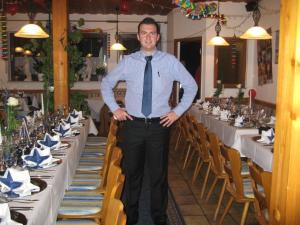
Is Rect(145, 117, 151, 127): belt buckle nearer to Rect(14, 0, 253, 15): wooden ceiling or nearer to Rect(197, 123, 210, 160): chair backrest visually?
Rect(197, 123, 210, 160): chair backrest

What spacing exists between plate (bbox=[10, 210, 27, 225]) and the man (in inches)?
58.9

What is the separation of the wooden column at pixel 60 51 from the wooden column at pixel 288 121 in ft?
16.2

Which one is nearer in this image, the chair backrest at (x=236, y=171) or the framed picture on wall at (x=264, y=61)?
the chair backrest at (x=236, y=171)

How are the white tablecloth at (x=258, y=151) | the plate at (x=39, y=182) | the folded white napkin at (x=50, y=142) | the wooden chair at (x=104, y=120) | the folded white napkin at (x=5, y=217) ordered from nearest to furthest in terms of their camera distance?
1. the folded white napkin at (x=5, y=217)
2. the plate at (x=39, y=182)
3. the folded white napkin at (x=50, y=142)
4. the white tablecloth at (x=258, y=151)
5. the wooden chair at (x=104, y=120)

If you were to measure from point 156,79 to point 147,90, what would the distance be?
0.12 m

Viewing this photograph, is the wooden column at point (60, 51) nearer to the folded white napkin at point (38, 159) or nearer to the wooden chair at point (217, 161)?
the wooden chair at point (217, 161)

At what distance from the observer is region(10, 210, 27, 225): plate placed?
197 cm

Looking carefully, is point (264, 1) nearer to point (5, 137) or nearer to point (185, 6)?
point (185, 6)

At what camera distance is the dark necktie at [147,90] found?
338cm

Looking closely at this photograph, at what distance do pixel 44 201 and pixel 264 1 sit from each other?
7410mm

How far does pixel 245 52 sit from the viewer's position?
9.41 meters

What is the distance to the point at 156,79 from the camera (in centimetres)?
338

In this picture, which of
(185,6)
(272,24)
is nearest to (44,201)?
(185,6)

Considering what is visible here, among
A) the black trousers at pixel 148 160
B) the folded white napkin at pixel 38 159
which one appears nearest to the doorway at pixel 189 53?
the black trousers at pixel 148 160
